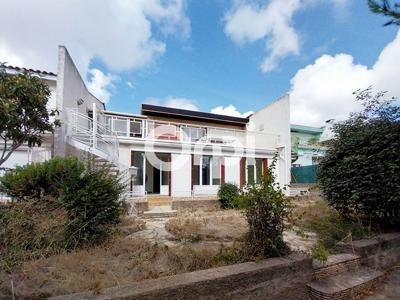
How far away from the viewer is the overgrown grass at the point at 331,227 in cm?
510

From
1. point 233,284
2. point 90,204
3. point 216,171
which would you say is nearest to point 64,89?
point 90,204

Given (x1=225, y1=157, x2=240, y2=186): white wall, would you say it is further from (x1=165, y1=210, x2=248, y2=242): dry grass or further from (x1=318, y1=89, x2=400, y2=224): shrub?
(x1=318, y1=89, x2=400, y2=224): shrub

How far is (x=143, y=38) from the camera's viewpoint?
1062 cm

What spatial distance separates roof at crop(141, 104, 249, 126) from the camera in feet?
62.9

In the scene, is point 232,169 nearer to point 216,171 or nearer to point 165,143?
point 216,171

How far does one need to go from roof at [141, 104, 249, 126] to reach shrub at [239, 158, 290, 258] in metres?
16.2

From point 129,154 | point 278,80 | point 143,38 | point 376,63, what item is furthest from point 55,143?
point 278,80

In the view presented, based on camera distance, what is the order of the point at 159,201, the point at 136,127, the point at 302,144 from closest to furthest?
the point at 159,201, the point at 136,127, the point at 302,144

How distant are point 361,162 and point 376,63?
14.0ft

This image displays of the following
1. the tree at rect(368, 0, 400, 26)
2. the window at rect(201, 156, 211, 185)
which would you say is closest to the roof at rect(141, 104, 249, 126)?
the window at rect(201, 156, 211, 185)

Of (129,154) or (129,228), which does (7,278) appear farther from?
(129,154)

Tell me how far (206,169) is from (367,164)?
10.5 m

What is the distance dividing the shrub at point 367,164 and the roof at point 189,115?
14.3m

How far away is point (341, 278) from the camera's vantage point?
3.90 metres
